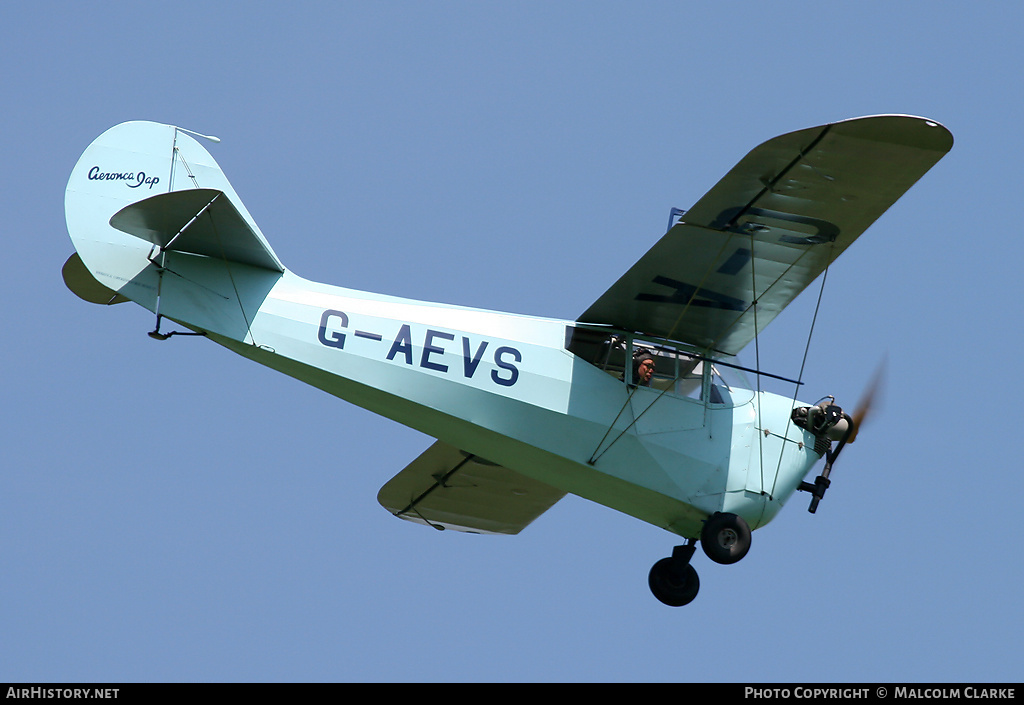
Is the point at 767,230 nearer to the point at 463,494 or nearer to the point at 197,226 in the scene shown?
the point at 197,226

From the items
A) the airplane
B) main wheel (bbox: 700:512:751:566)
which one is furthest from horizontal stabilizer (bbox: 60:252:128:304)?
main wheel (bbox: 700:512:751:566)

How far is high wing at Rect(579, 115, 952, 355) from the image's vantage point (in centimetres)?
885

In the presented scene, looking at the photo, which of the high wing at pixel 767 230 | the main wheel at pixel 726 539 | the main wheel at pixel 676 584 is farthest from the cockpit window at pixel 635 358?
the main wheel at pixel 676 584

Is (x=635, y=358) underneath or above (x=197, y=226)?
underneath

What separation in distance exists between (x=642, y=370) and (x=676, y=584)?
218cm

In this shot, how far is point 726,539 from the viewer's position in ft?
34.7

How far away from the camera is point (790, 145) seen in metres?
8.91

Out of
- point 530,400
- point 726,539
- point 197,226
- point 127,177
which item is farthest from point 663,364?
point 127,177

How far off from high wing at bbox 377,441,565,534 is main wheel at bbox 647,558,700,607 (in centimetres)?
216

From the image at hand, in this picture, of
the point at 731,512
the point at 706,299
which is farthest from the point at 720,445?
the point at 706,299

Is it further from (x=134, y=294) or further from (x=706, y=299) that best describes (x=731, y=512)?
(x=134, y=294)

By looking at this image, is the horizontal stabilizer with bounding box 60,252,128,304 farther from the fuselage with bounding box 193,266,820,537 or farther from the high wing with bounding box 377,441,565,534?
the high wing with bounding box 377,441,565,534

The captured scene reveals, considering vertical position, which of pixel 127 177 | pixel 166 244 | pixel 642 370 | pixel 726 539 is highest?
pixel 127 177

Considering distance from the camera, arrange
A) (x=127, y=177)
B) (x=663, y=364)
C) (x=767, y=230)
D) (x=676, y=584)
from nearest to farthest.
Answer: (x=767, y=230)
(x=127, y=177)
(x=663, y=364)
(x=676, y=584)
